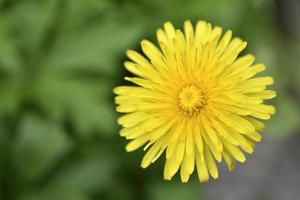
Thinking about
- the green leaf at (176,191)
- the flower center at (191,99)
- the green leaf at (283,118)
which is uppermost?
the flower center at (191,99)

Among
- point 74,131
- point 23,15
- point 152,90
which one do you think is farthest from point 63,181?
A: point 152,90

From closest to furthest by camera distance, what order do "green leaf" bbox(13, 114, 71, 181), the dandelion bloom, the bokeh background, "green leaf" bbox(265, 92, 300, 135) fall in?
the dandelion bloom → the bokeh background → "green leaf" bbox(13, 114, 71, 181) → "green leaf" bbox(265, 92, 300, 135)

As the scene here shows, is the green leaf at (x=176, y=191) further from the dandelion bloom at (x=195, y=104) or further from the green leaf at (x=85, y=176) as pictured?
the dandelion bloom at (x=195, y=104)

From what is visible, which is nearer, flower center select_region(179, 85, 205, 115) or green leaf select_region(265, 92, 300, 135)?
flower center select_region(179, 85, 205, 115)

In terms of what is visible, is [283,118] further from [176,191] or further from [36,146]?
[36,146]

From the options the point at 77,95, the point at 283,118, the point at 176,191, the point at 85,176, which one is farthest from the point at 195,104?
the point at 283,118

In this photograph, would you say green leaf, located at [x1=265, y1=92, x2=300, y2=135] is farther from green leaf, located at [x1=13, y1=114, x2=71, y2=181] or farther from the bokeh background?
green leaf, located at [x1=13, y1=114, x2=71, y2=181]

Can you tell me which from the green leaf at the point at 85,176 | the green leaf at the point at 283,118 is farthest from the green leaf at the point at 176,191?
the green leaf at the point at 283,118

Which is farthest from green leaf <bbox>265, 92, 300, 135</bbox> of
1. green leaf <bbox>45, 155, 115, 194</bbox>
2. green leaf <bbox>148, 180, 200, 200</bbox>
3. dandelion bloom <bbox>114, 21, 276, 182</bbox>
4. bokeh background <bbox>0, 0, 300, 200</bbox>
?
dandelion bloom <bbox>114, 21, 276, 182</bbox>
